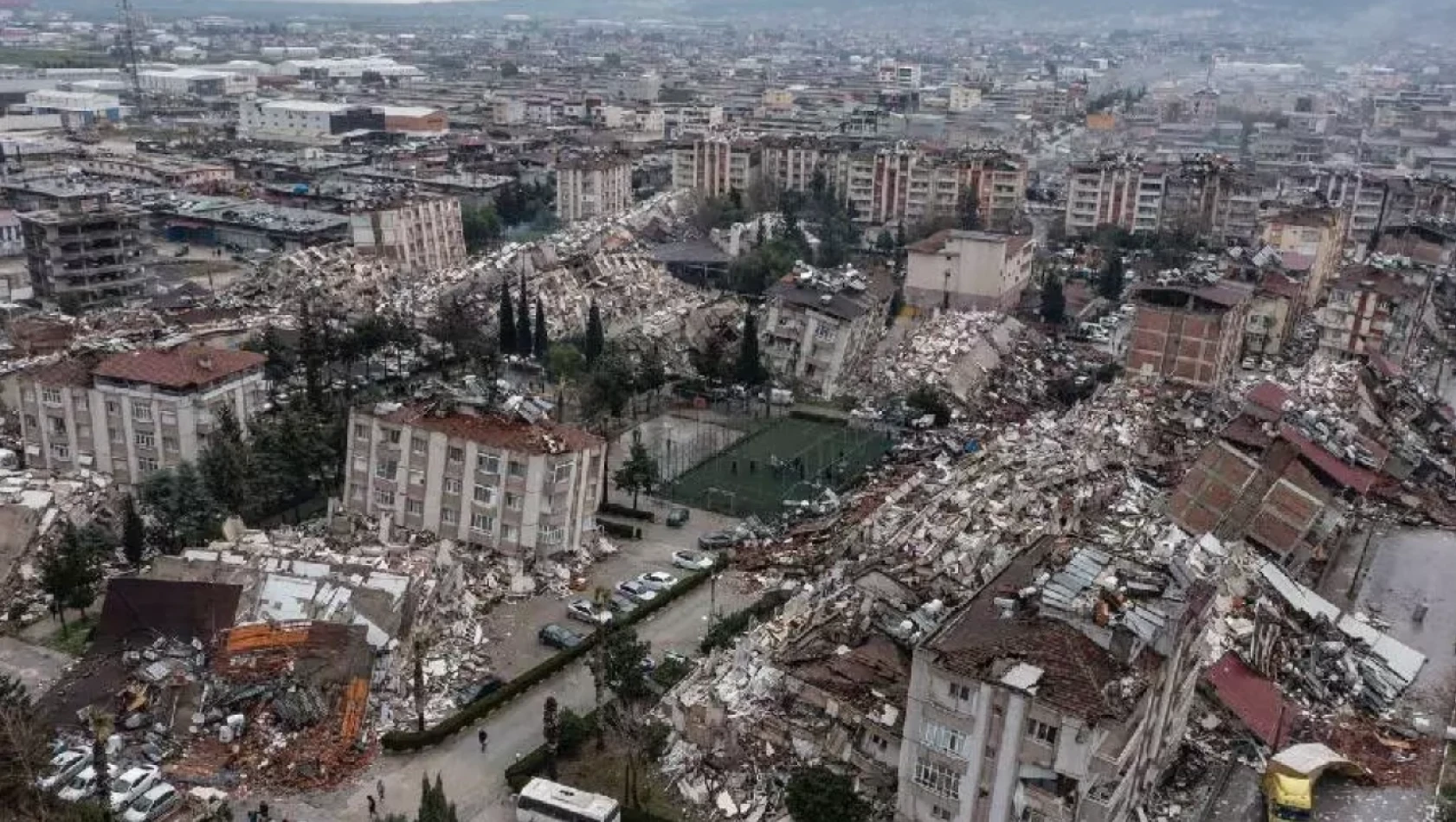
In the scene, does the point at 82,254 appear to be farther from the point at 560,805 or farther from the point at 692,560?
the point at 560,805

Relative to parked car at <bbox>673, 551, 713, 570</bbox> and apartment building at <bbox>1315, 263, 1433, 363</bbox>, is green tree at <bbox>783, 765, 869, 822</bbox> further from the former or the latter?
apartment building at <bbox>1315, 263, 1433, 363</bbox>

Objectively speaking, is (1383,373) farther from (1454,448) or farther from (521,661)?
(521,661)

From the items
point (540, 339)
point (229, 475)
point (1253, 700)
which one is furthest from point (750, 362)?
point (1253, 700)

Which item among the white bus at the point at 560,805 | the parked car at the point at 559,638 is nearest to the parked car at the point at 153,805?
the white bus at the point at 560,805

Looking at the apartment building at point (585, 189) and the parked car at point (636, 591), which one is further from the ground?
the apartment building at point (585, 189)

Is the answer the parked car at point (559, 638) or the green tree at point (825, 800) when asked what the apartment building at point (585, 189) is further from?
the green tree at point (825, 800)

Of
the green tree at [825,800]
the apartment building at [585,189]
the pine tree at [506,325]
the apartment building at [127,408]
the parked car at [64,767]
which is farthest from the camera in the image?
the apartment building at [585,189]

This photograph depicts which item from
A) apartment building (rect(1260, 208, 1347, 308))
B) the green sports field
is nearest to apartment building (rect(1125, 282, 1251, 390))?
the green sports field

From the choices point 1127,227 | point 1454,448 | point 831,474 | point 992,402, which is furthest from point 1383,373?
point 1127,227
